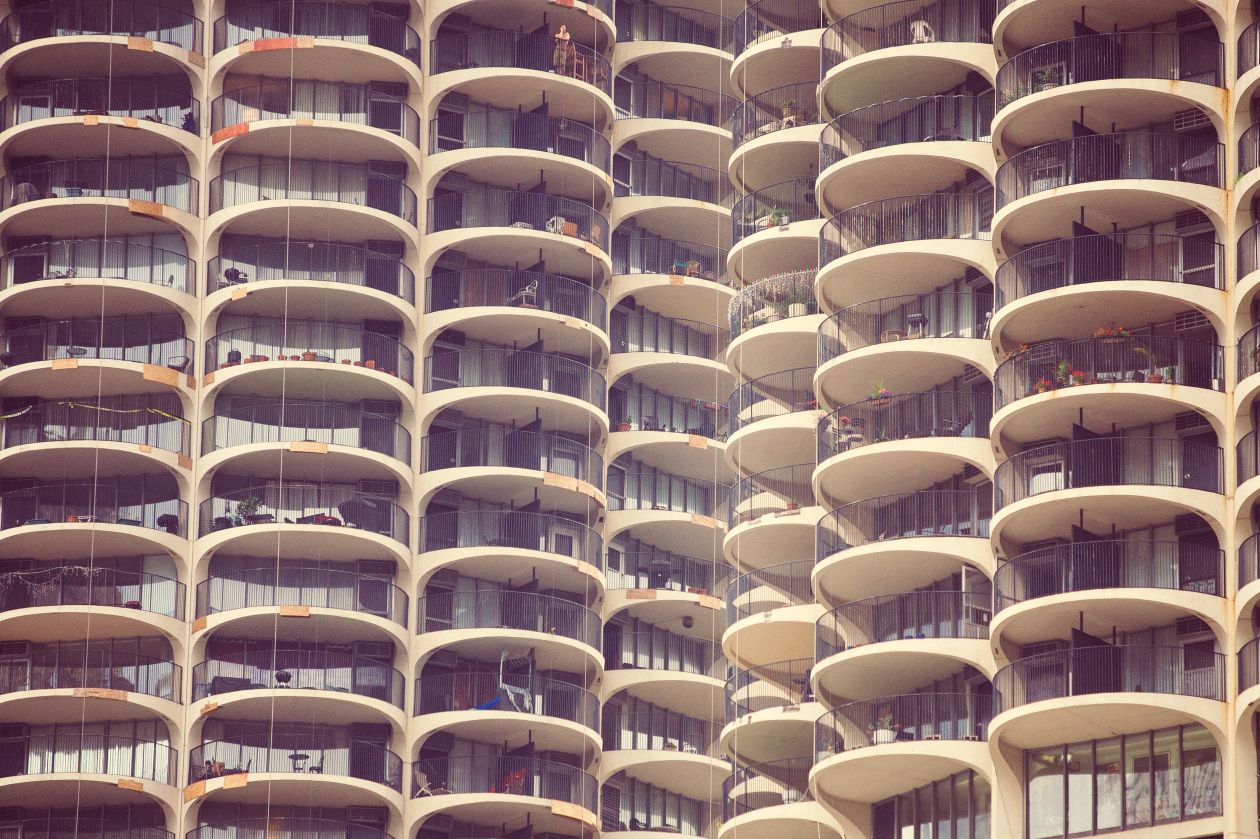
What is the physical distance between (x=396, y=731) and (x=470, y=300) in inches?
572

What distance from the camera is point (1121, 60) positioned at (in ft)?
300

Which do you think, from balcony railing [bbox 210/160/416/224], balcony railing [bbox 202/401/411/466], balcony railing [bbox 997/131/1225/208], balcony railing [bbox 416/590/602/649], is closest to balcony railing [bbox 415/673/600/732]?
balcony railing [bbox 416/590/602/649]

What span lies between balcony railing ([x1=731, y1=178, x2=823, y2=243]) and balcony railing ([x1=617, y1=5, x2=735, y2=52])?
14229 millimetres

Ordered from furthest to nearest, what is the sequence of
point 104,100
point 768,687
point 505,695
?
1. point 104,100
2. point 505,695
3. point 768,687

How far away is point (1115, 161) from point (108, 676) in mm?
34165

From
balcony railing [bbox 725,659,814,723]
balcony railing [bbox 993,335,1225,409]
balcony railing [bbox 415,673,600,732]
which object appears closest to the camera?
balcony railing [bbox 993,335,1225,409]

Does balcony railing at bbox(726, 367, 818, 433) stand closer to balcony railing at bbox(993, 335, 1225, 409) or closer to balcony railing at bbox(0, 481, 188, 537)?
balcony railing at bbox(993, 335, 1225, 409)

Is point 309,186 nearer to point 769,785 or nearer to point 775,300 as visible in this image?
point 775,300

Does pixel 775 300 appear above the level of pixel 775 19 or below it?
below

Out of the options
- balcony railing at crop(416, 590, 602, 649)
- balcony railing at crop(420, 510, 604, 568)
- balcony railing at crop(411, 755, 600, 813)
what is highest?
balcony railing at crop(420, 510, 604, 568)

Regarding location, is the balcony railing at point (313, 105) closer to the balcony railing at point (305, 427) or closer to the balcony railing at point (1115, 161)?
the balcony railing at point (305, 427)

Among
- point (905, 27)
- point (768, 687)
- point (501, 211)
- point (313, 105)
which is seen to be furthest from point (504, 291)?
point (905, 27)

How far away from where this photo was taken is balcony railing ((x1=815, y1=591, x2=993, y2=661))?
90.2 m

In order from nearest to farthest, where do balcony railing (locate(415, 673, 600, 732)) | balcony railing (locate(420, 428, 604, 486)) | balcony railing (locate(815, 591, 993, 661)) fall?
balcony railing (locate(815, 591, 993, 661)) → balcony railing (locate(415, 673, 600, 732)) → balcony railing (locate(420, 428, 604, 486))
